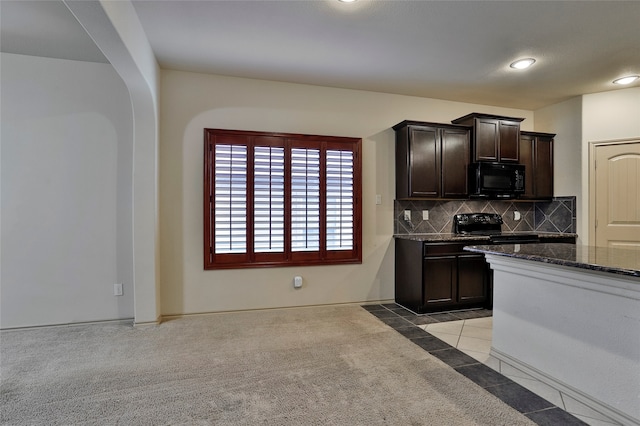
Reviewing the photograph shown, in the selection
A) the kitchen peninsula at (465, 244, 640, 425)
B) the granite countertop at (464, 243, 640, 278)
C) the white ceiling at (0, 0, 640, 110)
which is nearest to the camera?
the granite countertop at (464, 243, 640, 278)

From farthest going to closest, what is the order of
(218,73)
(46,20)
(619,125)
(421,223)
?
(421,223) < (619,125) < (218,73) < (46,20)

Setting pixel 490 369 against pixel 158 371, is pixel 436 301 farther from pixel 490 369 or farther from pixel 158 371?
pixel 158 371

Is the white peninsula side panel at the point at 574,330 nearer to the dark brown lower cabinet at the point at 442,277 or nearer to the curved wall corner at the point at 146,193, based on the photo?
the dark brown lower cabinet at the point at 442,277

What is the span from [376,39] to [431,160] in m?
1.73

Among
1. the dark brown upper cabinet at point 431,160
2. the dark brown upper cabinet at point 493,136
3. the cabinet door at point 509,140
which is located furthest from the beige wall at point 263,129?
the cabinet door at point 509,140

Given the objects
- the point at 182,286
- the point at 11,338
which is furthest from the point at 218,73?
the point at 11,338

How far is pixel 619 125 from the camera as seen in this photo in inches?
167

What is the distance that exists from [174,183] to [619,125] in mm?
5469

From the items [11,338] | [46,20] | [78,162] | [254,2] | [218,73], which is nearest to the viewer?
[254,2]

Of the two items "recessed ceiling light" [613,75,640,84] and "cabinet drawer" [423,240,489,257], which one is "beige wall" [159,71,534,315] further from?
"recessed ceiling light" [613,75,640,84]

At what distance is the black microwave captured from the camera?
4.30m

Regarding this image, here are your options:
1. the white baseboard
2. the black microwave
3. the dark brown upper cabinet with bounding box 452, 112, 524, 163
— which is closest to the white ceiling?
the dark brown upper cabinet with bounding box 452, 112, 524, 163

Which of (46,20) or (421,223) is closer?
(46,20)

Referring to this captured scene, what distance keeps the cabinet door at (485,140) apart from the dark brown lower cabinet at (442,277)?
45.4 inches
